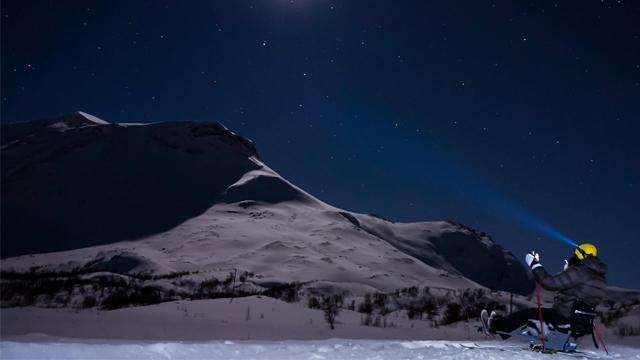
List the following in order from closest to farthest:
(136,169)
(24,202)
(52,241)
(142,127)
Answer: (52,241), (24,202), (136,169), (142,127)

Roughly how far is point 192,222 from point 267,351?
172ft

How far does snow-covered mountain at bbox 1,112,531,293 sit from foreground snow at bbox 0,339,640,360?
2034cm

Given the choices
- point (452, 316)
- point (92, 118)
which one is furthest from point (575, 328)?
point (92, 118)

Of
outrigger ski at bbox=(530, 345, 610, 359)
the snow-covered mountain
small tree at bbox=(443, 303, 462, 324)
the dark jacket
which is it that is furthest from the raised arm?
the snow-covered mountain

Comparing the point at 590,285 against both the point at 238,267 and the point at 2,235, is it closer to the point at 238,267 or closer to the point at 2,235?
the point at 238,267

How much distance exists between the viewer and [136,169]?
72875 mm

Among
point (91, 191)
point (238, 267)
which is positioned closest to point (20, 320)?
point (238, 267)

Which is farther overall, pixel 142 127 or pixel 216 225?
pixel 142 127

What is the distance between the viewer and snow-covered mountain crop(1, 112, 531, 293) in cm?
3738

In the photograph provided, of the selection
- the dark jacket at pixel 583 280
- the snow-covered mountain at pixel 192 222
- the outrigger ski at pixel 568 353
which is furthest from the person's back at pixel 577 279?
the snow-covered mountain at pixel 192 222

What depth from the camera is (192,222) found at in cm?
5525

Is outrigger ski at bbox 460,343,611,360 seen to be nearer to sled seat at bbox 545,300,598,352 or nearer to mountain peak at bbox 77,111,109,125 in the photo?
sled seat at bbox 545,300,598,352

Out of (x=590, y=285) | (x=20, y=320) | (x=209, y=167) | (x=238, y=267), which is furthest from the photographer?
(x=209, y=167)

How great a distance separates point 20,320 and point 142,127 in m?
83.0
